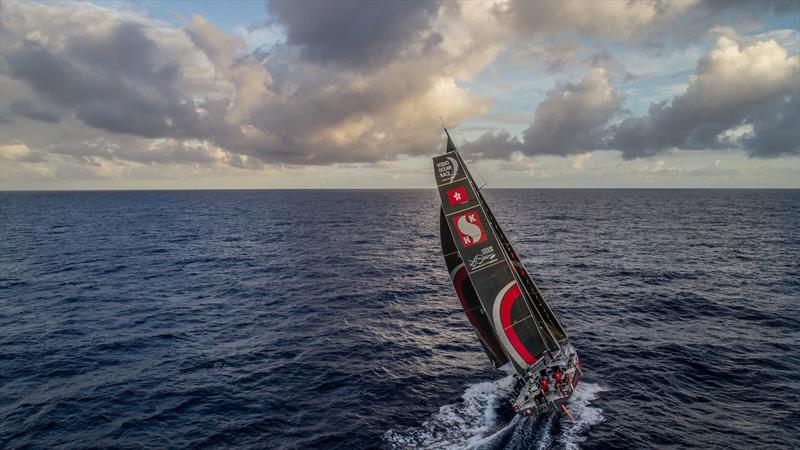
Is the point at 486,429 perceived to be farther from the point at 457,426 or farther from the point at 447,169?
the point at 447,169

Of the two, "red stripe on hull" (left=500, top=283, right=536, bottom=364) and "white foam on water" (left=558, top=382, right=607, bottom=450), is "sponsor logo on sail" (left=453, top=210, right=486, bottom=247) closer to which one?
"red stripe on hull" (left=500, top=283, right=536, bottom=364)

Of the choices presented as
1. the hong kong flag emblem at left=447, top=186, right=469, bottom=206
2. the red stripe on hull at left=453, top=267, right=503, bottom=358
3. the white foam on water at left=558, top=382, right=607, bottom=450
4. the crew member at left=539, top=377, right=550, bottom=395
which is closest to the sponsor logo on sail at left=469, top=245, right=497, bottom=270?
the hong kong flag emblem at left=447, top=186, right=469, bottom=206

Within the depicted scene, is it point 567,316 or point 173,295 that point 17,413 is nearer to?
point 173,295

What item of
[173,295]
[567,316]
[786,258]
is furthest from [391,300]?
[786,258]

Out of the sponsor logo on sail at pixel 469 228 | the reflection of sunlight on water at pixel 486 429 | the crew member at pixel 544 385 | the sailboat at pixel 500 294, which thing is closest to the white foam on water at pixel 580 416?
the reflection of sunlight on water at pixel 486 429

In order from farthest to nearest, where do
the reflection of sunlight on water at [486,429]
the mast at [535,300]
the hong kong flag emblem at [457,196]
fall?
1. the mast at [535,300]
2. the hong kong flag emblem at [457,196]
3. the reflection of sunlight on water at [486,429]

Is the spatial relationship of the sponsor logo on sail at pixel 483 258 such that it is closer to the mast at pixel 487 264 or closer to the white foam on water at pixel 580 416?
the mast at pixel 487 264
